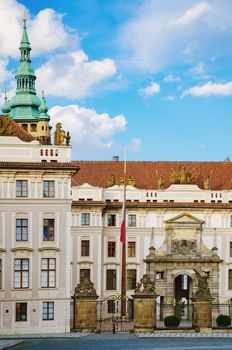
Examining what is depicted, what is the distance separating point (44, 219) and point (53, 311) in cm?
546

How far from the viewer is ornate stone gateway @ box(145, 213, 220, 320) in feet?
226

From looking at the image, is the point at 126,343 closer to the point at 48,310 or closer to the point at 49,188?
the point at 48,310

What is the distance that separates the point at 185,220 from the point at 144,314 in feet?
72.9

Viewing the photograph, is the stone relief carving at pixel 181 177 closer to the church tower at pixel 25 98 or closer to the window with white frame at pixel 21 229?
the window with white frame at pixel 21 229

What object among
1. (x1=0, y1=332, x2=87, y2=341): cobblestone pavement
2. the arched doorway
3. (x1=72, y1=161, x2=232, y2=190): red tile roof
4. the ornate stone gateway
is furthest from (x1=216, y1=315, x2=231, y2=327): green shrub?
(x1=72, y1=161, x2=232, y2=190): red tile roof

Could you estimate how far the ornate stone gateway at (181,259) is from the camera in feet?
226

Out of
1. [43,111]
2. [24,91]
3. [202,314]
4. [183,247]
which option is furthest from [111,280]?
[24,91]

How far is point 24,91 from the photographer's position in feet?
327

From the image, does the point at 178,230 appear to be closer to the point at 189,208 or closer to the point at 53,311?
the point at 189,208

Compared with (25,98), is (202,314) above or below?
below

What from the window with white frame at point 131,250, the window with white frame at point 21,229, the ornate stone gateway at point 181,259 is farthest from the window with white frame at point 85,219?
the window with white frame at point 21,229

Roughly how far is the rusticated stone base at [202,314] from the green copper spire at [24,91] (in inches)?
2122

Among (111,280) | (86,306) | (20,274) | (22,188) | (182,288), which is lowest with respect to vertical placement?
(86,306)

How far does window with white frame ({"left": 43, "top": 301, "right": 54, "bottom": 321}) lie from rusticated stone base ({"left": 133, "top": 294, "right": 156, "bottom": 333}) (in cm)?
510
